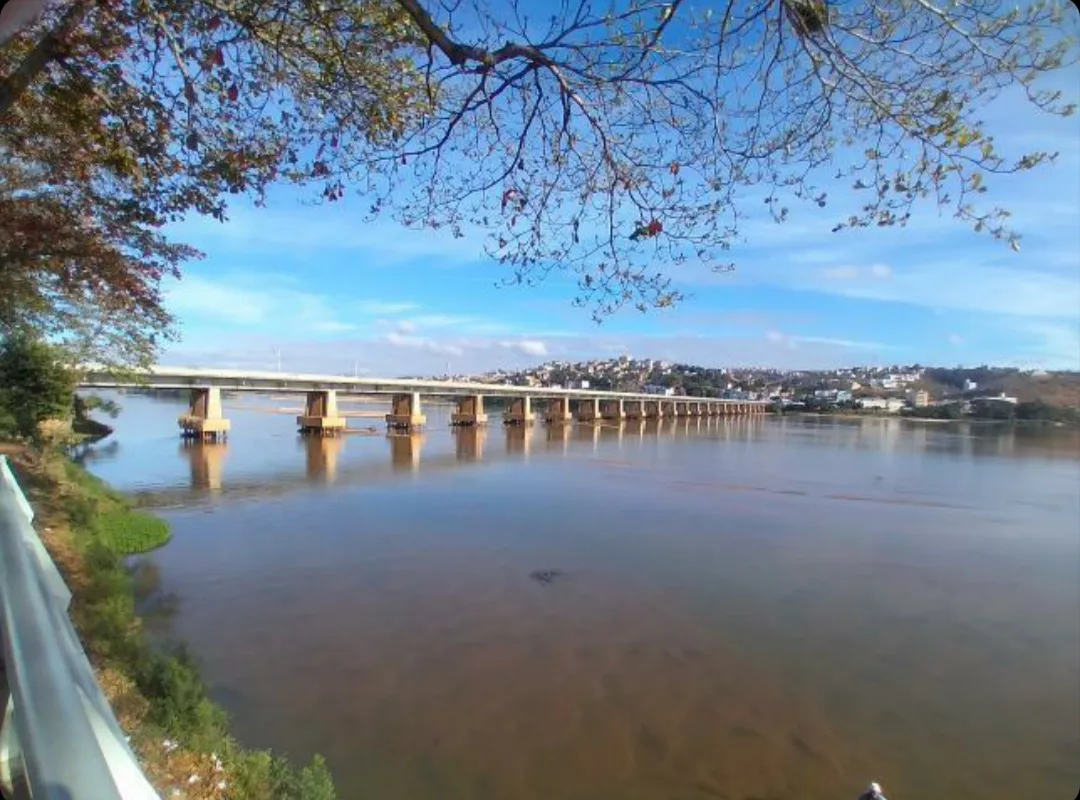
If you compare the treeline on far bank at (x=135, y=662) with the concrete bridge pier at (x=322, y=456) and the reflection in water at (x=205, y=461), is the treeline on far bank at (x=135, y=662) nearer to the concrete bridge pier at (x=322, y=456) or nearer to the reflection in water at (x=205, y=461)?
the reflection in water at (x=205, y=461)

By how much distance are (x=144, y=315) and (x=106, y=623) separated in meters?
6.87

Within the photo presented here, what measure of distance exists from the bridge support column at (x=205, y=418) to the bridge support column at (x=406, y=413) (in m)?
13.4

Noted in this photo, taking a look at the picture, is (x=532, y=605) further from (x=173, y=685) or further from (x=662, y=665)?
(x=173, y=685)

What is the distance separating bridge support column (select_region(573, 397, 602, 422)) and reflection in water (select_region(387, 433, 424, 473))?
3111cm

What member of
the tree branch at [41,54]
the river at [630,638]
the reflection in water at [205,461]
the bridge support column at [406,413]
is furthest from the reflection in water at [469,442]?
the tree branch at [41,54]

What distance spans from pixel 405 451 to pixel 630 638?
31084 millimetres

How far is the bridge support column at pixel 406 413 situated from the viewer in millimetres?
53844

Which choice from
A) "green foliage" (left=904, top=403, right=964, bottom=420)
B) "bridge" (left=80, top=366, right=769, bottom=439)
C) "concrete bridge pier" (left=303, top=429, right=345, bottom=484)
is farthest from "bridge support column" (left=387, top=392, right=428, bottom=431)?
"green foliage" (left=904, top=403, right=964, bottom=420)

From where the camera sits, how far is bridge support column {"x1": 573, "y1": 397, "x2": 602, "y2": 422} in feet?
267

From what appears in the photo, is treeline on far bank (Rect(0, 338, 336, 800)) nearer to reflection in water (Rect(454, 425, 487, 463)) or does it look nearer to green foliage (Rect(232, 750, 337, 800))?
green foliage (Rect(232, 750, 337, 800))

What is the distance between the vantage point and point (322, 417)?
1938 inches

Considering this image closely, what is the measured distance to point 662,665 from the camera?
367 inches

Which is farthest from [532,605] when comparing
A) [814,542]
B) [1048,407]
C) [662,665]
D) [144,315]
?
[1048,407]

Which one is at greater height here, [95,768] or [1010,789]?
[95,768]
